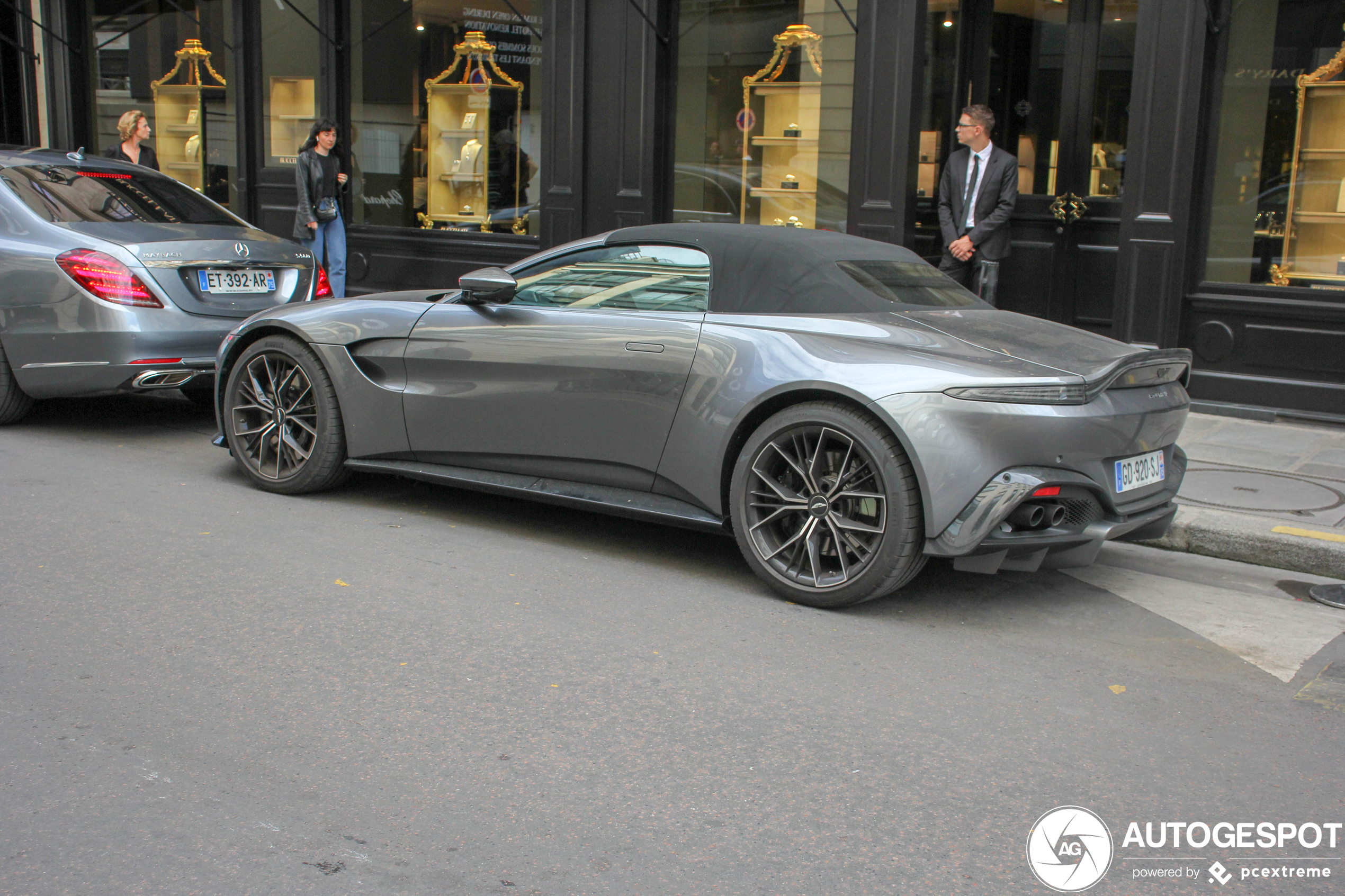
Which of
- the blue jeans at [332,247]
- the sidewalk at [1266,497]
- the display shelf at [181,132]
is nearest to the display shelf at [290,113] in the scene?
the display shelf at [181,132]

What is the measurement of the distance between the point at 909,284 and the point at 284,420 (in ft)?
9.70

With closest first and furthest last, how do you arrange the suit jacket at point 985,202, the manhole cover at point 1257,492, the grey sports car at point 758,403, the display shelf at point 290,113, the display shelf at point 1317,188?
1. the grey sports car at point 758,403
2. the manhole cover at point 1257,492
3. the display shelf at point 1317,188
4. the suit jacket at point 985,202
5. the display shelf at point 290,113

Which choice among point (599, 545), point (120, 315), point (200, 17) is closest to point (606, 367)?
point (599, 545)

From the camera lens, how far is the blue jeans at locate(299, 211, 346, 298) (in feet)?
37.6

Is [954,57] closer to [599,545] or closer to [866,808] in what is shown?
[599,545]

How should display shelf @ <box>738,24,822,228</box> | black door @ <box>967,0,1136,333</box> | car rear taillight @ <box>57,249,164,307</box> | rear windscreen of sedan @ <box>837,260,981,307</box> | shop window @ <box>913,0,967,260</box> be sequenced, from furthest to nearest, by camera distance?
display shelf @ <box>738,24,822,228</box>, shop window @ <box>913,0,967,260</box>, black door @ <box>967,0,1136,333</box>, car rear taillight @ <box>57,249,164,307</box>, rear windscreen of sedan @ <box>837,260,981,307</box>

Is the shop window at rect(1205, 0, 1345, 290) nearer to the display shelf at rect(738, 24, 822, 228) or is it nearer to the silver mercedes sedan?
the display shelf at rect(738, 24, 822, 228)

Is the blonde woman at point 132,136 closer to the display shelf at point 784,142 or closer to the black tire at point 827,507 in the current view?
the display shelf at point 784,142

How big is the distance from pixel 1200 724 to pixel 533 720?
6.22 feet

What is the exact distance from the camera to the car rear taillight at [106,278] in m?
6.74

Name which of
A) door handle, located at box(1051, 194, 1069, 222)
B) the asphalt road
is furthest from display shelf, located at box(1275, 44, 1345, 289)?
the asphalt road

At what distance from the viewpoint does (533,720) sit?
133 inches

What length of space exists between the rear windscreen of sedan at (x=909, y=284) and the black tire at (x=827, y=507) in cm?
74

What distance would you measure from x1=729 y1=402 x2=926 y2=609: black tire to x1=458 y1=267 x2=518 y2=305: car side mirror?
1.36m
